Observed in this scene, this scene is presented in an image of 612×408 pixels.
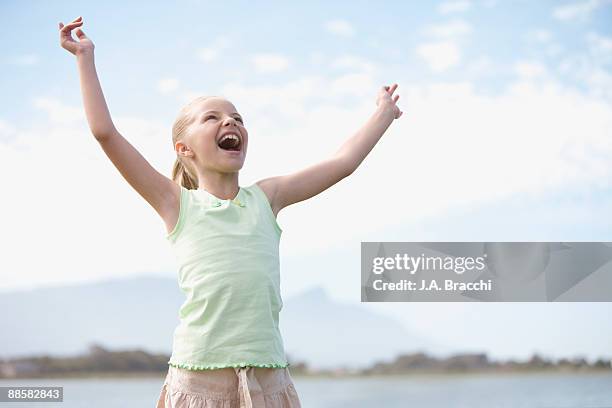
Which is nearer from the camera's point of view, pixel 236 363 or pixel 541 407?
pixel 236 363

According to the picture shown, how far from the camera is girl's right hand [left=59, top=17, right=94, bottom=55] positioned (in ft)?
4.04

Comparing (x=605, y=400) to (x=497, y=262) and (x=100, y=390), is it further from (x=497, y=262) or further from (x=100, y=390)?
(x=100, y=390)

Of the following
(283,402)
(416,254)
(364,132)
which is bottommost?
(283,402)

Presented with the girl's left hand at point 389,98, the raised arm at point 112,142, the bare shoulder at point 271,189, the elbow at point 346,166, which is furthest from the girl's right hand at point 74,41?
the girl's left hand at point 389,98

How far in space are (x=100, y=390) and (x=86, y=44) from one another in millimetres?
3956

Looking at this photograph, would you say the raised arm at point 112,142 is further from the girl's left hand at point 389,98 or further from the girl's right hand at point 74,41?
the girl's left hand at point 389,98

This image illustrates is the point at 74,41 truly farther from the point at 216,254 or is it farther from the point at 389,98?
the point at 389,98

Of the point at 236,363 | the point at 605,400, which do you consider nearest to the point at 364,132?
the point at 236,363

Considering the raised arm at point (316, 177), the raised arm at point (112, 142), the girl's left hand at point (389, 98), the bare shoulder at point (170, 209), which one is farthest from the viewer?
the girl's left hand at point (389, 98)

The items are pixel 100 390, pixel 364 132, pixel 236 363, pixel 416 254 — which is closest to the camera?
pixel 236 363

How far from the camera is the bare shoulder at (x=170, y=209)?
1.31 meters

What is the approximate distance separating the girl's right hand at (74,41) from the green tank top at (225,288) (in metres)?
0.30

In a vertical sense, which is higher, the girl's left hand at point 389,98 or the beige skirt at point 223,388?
the girl's left hand at point 389,98

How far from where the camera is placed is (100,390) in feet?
15.7
